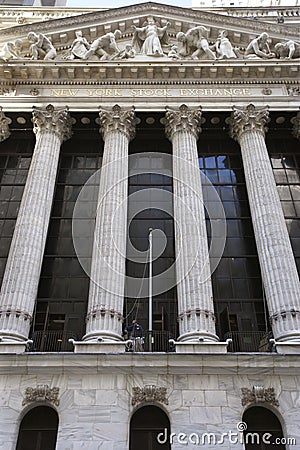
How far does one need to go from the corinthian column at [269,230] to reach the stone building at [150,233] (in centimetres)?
10

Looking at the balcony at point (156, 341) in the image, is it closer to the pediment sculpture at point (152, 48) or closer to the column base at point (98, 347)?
the column base at point (98, 347)

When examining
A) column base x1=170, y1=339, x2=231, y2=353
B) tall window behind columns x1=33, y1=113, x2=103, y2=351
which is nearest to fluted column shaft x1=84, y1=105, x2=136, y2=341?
tall window behind columns x1=33, y1=113, x2=103, y2=351

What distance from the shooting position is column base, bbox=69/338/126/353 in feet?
55.2

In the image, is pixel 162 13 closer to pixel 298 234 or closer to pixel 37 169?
pixel 37 169

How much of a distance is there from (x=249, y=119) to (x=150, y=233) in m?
8.82

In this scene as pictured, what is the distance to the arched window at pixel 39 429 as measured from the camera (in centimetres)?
1581

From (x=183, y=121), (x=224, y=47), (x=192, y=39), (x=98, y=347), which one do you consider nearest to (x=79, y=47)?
(x=192, y=39)

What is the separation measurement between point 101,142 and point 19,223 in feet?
28.5

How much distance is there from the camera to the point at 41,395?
15.9m

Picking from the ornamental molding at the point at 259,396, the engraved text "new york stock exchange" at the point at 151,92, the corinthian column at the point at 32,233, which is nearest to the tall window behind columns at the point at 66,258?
the corinthian column at the point at 32,233

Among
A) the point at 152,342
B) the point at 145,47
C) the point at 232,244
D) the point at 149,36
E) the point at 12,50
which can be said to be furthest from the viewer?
the point at 149,36

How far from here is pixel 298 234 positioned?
76.3ft

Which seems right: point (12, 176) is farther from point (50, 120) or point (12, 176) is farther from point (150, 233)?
point (150, 233)

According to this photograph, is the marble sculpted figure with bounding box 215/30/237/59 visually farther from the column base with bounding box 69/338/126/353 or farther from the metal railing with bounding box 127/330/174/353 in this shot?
the column base with bounding box 69/338/126/353
